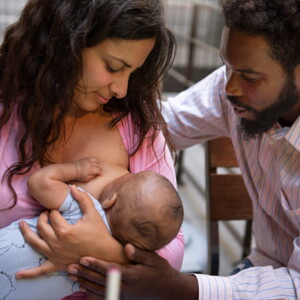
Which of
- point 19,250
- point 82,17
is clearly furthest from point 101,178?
point 82,17

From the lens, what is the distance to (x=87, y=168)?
1458 mm

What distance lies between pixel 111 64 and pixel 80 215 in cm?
39

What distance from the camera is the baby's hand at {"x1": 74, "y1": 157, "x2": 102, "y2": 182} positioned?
145 centimetres

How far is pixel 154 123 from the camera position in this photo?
1629mm

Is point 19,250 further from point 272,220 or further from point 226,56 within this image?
point 272,220

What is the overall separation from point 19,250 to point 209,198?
1001 millimetres

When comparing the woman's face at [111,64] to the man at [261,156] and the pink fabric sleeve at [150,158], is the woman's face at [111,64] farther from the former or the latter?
the man at [261,156]

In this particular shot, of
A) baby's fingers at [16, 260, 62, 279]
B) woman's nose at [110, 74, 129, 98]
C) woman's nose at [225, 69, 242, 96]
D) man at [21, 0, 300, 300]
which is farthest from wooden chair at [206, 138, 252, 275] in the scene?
baby's fingers at [16, 260, 62, 279]

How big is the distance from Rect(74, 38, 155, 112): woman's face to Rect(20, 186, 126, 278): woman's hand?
0.28 metres

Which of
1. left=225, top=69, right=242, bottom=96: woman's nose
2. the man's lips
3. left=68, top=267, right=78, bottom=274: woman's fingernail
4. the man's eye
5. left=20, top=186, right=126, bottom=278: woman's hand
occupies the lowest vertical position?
Result: left=68, top=267, right=78, bottom=274: woman's fingernail

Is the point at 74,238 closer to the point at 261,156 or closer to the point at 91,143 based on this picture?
the point at 91,143

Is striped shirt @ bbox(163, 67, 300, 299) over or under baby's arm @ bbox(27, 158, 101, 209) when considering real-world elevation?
under

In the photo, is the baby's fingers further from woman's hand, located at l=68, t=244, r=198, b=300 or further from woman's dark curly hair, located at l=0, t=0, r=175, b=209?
woman's dark curly hair, located at l=0, t=0, r=175, b=209

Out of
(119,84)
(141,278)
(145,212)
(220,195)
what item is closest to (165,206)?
(145,212)
